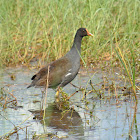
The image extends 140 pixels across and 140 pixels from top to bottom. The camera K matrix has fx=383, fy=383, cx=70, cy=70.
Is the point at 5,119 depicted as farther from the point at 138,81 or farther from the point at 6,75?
the point at 6,75

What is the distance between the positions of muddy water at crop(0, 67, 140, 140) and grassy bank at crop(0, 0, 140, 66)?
6.04 feet

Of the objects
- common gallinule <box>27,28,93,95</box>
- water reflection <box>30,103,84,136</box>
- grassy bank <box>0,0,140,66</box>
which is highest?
grassy bank <box>0,0,140,66</box>

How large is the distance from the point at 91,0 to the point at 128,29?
47.0 inches

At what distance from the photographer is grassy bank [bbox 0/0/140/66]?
9398 millimetres

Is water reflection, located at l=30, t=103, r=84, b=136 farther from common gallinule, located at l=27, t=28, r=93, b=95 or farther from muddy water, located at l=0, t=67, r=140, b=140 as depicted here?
common gallinule, located at l=27, t=28, r=93, b=95

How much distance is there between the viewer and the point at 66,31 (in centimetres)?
956

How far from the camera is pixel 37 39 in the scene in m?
10.9

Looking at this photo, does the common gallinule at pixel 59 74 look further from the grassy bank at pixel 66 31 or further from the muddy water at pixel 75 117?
the grassy bank at pixel 66 31

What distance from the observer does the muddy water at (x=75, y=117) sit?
15.4 ft

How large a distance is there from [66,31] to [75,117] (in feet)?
14.2

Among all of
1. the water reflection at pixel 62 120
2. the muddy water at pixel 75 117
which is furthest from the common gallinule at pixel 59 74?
the water reflection at pixel 62 120

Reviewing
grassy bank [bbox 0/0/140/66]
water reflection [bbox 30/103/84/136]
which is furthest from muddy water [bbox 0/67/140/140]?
grassy bank [bbox 0/0/140/66]

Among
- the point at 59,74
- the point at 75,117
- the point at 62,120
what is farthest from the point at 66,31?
the point at 62,120

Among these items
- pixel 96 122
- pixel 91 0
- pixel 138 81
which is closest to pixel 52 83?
pixel 138 81
